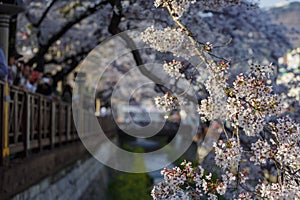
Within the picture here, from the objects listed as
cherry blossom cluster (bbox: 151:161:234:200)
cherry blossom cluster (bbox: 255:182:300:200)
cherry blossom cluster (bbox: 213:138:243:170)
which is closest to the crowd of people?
cherry blossom cluster (bbox: 151:161:234:200)

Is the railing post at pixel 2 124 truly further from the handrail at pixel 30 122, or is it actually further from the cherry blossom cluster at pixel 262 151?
the cherry blossom cluster at pixel 262 151

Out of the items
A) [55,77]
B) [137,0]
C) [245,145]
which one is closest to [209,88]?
[245,145]

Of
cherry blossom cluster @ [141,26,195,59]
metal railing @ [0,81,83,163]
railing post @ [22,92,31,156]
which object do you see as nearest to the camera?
cherry blossom cluster @ [141,26,195,59]

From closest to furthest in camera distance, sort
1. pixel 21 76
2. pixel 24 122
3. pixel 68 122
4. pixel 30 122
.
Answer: pixel 24 122 < pixel 30 122 < pixel 21 76 < pixel 68 122

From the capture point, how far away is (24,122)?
9.70 m

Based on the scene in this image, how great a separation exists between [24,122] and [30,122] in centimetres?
47

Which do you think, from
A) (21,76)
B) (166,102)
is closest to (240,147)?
(166,102)

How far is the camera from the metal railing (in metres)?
8.17

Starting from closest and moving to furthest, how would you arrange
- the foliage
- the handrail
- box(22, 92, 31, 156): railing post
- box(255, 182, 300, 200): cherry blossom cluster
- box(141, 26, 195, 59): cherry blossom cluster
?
box(255, 182, 300, 200): cherry blossom cluster → the foliage → box(141, 26, 195, 59): cherry blossom cluster → the handrail → box(22, 92, 31, 156): railing post

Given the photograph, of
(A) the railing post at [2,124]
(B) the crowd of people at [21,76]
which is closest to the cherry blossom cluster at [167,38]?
(A) the railing post at [2,124]

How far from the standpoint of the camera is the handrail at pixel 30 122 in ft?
29.0

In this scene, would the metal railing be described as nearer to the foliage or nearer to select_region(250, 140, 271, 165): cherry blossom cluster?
the foliage

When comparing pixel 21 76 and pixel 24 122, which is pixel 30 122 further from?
pixel 21 76

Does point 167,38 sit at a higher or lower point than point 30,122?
higher
